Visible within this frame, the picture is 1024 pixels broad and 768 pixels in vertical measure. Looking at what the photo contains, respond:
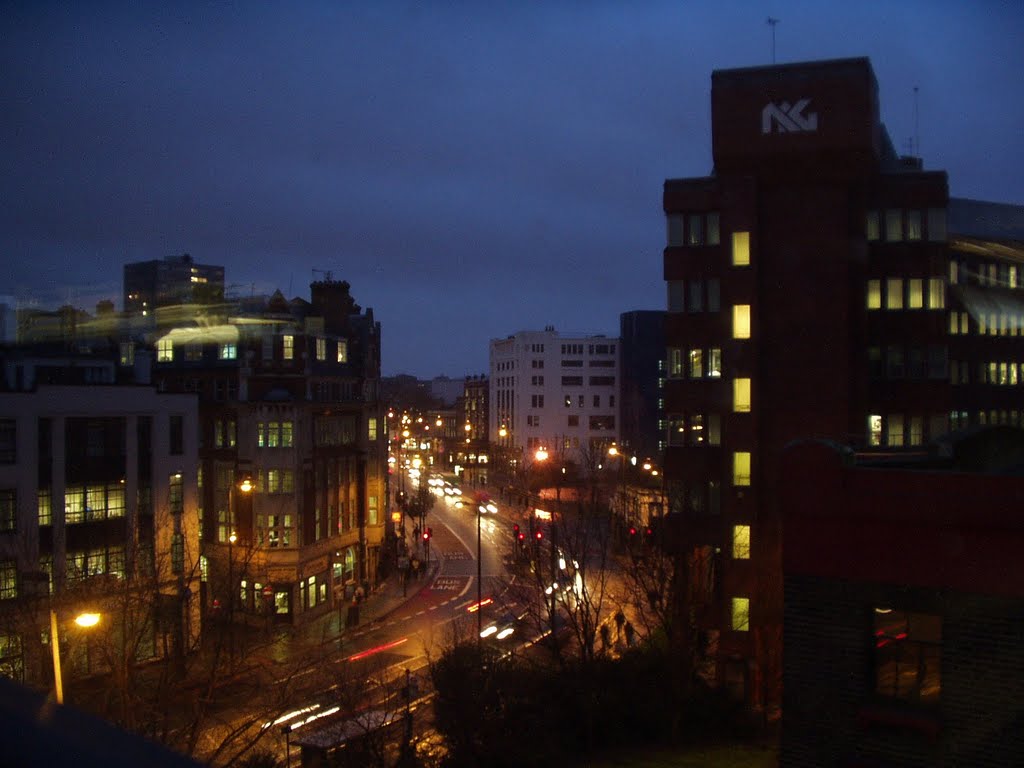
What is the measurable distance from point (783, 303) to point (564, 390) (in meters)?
86.5

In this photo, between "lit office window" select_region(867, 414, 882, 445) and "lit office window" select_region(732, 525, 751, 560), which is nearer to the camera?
"lit office window" select_region(732, 525, 751, 560)

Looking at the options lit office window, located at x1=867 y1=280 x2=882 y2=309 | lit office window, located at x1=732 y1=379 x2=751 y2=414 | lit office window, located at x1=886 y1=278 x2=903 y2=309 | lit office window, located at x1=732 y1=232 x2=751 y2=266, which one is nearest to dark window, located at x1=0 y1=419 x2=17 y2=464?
lit office window, located at x1=732 y1=379 x2=751 y2=414

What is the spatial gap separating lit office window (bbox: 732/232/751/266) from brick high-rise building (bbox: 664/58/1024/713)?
0.09 metres

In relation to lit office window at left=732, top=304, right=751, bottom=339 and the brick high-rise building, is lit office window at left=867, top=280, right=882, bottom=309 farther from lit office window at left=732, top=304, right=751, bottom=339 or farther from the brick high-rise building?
lit office window at left=732, top=304, right=751, bottom=339

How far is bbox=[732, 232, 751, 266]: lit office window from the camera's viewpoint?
3634 centimetres

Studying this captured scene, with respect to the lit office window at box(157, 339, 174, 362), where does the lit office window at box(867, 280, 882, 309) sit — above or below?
above

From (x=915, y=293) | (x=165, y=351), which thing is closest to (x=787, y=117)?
(x=915, y=293)

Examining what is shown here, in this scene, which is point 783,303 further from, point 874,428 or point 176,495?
point 176,495

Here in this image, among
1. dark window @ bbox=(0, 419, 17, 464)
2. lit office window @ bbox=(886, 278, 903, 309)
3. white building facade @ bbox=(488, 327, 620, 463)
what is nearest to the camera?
dark window @ bbox=(0, 419, 17, 464)

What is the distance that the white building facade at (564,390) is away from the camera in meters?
122

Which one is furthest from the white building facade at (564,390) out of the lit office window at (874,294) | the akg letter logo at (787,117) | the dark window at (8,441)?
the dark window at (8,441)

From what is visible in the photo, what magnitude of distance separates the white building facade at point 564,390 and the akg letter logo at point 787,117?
86.2 m

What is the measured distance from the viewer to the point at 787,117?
118 feet

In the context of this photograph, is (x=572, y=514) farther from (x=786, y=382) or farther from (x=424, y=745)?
(x=424, y=745)
